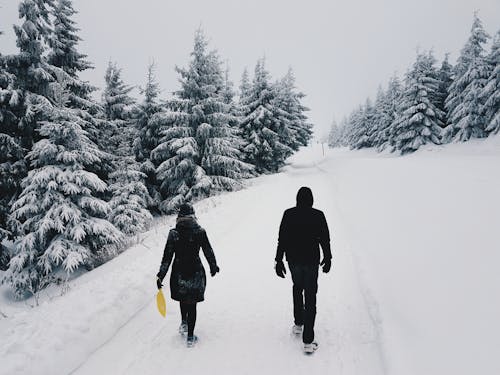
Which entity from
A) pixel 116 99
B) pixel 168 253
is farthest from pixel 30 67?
pixel 168 253

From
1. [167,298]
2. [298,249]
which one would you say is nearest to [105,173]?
[167,298]

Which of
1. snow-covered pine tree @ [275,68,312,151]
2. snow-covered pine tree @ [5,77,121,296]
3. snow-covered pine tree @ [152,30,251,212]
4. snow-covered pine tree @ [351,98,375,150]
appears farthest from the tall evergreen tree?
snow-covered pine tree @ [351,98,375,150]

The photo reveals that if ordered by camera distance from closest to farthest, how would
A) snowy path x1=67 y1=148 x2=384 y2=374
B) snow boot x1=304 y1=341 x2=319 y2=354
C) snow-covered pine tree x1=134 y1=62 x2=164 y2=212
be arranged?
1. snowy path x1=67 y1=148 x2=384 y2=374
2. snow boot x1=304 y1=341 x2=319 y2=354
3. snow-covered pine tree x1=134 y1=62 x2=164 y2=212

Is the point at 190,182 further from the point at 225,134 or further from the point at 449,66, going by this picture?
the point at 449,66

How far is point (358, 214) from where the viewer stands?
40.0ft

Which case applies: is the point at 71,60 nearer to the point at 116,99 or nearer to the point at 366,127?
the point at 116,99

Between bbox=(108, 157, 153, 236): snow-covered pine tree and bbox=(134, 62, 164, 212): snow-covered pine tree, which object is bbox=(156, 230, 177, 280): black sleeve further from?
bbox=(134, 62, 164, 212): snow-covered pine tree

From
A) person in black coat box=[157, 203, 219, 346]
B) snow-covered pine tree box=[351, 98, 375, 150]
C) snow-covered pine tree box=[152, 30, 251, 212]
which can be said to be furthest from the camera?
snow-covered pine tree box=[351, 98, 375, 150]

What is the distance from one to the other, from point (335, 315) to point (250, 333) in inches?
64.0

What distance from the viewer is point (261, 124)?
2734 centimetres

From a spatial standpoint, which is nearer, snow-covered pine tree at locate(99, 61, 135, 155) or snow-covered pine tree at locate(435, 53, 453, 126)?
snow-covered pine tree at locate(99, 61, 135, 155)

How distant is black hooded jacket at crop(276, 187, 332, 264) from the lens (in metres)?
4.34

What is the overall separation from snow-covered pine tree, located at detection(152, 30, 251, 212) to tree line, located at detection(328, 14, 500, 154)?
76.6 ft

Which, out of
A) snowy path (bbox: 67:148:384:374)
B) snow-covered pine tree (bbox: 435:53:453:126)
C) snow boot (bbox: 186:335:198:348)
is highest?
snow-covered pine tree (bbox: 435:53:453:126)
